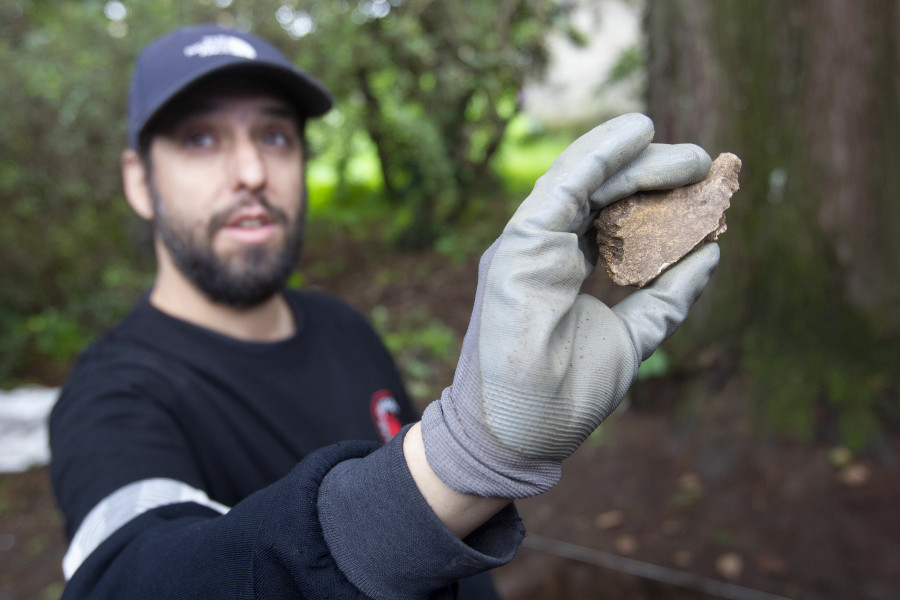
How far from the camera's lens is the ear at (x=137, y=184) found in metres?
1.88

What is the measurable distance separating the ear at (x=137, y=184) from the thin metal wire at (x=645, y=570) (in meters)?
1.91

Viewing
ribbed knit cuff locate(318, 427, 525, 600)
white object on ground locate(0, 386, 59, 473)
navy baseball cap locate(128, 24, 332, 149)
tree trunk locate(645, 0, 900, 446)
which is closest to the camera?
ribbed knit cuff locate(318, 427, 525, 600)

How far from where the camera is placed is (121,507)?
3.73 ft

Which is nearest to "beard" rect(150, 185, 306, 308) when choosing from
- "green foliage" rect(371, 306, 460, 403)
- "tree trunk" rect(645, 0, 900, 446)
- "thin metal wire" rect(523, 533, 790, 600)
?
"thin metal wire" rect(523, 533, 790, 600)

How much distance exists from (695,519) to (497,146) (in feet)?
16.7

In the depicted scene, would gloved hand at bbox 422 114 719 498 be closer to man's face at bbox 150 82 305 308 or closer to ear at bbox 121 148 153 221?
man's face at bbox 150 82 305 308

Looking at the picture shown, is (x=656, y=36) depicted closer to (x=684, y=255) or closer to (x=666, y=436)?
(x=666, y=436)

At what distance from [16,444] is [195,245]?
13.7ft

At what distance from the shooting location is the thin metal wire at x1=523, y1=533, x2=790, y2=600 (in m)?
2.73

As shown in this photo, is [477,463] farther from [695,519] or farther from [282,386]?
[695,519]

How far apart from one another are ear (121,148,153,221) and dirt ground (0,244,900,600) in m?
2.15

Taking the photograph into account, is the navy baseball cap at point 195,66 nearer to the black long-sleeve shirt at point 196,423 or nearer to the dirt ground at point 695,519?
the black long-sleeve shirt at point 196,423

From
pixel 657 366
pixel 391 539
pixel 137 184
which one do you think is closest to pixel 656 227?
pixel 391 539

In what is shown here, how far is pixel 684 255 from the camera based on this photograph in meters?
1.20
